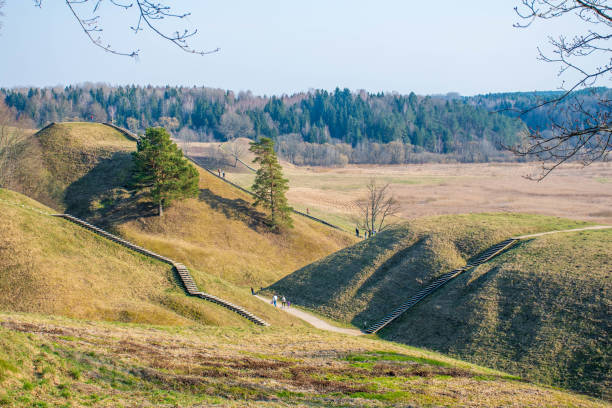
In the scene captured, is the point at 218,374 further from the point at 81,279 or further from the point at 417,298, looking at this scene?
the point at 417,298

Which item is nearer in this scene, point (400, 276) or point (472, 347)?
point (472, 347)

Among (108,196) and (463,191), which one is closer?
(108,196)

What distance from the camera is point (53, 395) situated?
1130cm

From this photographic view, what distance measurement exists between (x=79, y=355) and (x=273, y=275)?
36.3m

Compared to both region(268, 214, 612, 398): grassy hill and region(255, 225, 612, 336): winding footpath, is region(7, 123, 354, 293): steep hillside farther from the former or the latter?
region(255, 225, 612, 336): winding footpath

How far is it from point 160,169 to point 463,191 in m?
74.1

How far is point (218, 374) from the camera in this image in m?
15.4

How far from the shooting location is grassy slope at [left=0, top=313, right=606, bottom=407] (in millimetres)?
12164

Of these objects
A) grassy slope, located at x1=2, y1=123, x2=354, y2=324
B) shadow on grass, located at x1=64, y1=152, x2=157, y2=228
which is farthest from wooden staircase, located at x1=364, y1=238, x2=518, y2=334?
shadow on grass, located at x1=64, y1=152, x2=157, y2=228

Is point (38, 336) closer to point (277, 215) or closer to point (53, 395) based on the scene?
point (53, 395)

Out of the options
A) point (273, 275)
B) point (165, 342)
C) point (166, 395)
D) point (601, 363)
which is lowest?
point (273, 275)

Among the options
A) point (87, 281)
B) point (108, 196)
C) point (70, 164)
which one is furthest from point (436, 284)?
point (70, 164)

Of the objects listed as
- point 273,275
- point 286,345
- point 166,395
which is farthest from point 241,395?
point 273,275

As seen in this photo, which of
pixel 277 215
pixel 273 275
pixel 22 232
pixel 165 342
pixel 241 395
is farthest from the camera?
pixel 277 215
